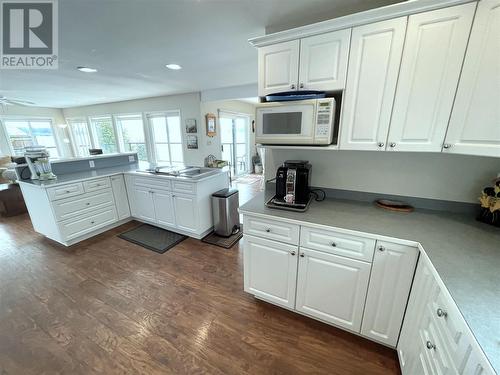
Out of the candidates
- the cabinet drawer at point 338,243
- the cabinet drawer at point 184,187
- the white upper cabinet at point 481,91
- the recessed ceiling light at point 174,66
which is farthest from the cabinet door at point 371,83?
the recessed ceiling light at point 174,66

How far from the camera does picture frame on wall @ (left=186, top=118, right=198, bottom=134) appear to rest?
4.95 metres

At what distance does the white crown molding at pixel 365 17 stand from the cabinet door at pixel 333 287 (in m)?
1.57

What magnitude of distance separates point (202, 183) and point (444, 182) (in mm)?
2469

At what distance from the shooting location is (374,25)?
1286mm

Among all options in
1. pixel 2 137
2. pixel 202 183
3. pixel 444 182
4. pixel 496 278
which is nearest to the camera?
pixel 496 278

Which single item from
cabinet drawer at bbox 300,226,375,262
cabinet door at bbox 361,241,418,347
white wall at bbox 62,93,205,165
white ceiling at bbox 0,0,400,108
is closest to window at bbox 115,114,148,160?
white wall at bbox 62,93,205,165

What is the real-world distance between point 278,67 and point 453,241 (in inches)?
65.7

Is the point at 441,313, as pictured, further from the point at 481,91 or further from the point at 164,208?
the point at 164,208

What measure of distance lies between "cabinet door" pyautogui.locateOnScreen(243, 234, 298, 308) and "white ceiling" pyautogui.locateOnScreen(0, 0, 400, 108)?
182 cm

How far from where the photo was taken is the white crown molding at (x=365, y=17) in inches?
45.2

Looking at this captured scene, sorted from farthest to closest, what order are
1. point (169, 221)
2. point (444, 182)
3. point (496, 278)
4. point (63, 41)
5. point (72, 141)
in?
point (72, 141)
point (169, 221)
point (63, 41)
point (444, 182)
point (496, 278)

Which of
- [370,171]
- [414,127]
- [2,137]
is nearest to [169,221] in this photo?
[370,171]

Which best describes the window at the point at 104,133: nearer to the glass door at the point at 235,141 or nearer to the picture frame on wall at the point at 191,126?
the picture frame on wall at the point at 191,126

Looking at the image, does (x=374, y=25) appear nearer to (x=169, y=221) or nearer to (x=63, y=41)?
(x=63, y=41)
